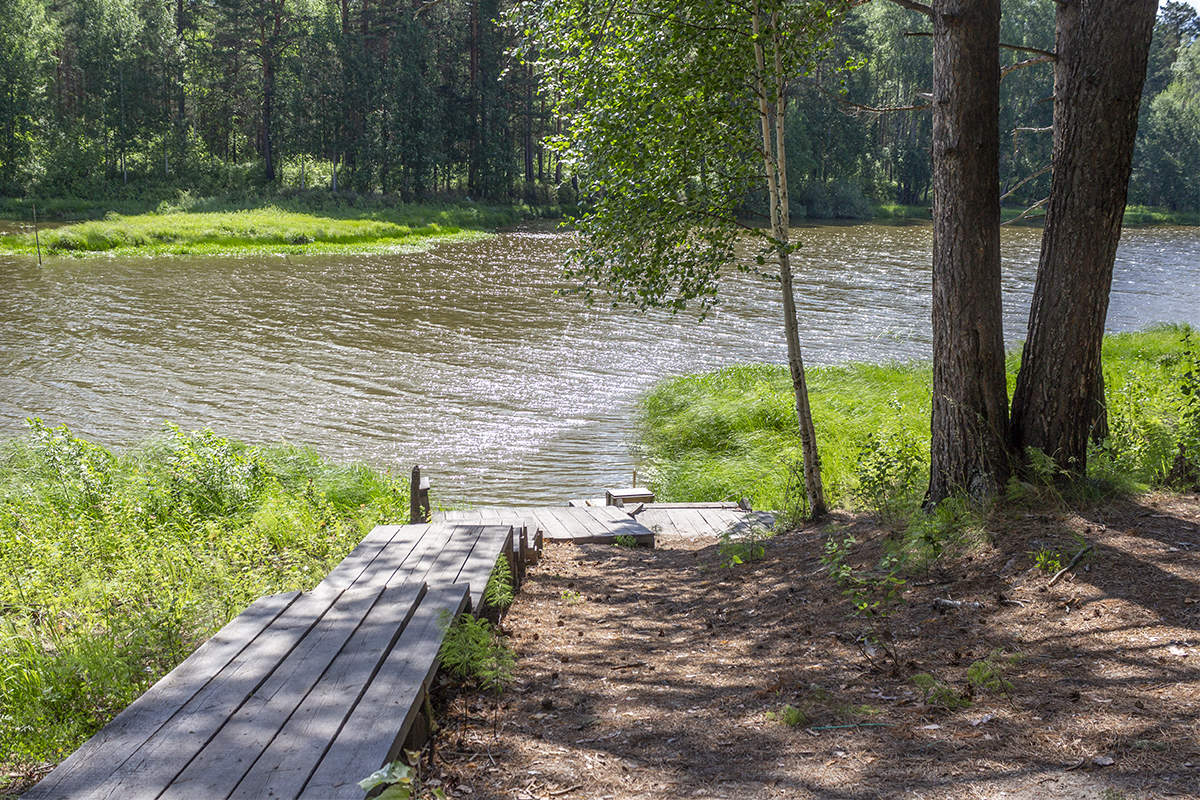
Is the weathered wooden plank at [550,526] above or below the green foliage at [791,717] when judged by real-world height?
below

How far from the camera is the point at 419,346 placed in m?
20.5

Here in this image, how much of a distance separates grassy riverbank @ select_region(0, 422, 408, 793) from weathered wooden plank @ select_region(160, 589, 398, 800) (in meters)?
1.18

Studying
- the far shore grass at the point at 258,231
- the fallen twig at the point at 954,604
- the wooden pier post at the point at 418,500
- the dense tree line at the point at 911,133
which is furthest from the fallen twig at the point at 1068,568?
the dense tree line at the point at 911,133

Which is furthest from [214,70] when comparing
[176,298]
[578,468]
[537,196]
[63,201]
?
[578,468]

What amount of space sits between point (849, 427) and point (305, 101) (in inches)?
1984

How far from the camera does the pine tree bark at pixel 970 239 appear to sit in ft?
20.0

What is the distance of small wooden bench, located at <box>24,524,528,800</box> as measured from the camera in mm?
2703

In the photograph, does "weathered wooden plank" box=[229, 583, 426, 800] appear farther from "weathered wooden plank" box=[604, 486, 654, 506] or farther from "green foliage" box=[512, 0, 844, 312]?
"weathered wooden plank" box=[604, 486, 654, 506]

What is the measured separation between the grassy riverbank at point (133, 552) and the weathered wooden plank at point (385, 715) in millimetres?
1564

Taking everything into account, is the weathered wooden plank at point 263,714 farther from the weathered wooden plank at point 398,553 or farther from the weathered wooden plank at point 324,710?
the weathered wooden plank at point 398,553

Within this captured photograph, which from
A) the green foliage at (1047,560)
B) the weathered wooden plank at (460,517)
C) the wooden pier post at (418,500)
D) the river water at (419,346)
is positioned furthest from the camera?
the river water at (419,346)

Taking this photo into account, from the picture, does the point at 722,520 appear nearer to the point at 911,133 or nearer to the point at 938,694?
the point at 938,694

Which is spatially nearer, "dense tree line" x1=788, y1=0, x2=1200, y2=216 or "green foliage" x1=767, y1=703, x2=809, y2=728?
"green foliage" x1=767, y1=703, x2=809, y2=728

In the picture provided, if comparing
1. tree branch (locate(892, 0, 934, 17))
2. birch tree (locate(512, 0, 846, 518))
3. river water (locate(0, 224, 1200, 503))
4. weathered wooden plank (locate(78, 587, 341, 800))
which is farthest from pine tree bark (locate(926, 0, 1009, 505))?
weathered wooden plank (locate(78, 587, 341, 800))
